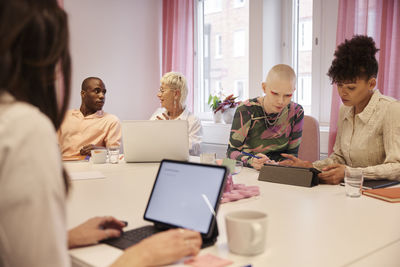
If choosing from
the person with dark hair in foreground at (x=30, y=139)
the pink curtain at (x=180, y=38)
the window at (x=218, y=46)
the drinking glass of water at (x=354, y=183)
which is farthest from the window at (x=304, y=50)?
the person with dark hair in foreground at (x=30, y=139)

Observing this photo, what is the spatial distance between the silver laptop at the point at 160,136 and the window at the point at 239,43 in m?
2.14

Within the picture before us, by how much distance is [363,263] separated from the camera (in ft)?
3.06

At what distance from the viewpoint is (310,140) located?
8.82ft

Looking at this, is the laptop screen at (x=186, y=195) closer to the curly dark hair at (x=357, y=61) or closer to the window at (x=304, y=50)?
the curly dark hair at (x=357, y=61)

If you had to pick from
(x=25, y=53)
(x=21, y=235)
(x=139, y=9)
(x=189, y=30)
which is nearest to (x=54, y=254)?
(x=21, y=235)

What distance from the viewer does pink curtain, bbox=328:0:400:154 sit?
9.05 ft

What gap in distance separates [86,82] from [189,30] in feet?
5.33

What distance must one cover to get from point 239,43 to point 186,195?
3385mm

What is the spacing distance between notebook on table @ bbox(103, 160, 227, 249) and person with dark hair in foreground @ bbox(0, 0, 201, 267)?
0.42 m

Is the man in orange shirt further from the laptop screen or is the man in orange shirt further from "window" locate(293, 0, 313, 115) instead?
the laptop screen

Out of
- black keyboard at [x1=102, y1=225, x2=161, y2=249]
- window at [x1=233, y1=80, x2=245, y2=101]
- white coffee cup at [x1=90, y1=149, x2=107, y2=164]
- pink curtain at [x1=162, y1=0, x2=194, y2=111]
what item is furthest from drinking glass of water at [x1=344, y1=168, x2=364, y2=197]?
pink curtain at [x1=162, y1=0, x2=194, y2=111]

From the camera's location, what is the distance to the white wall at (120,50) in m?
4.25

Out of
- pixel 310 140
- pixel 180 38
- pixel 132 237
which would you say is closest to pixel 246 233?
pixel 132 237

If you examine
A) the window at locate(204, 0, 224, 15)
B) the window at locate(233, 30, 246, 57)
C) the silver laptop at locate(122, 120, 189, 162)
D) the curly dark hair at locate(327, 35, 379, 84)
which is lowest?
the silver laptop at locate(122, 120, 189, 162)
